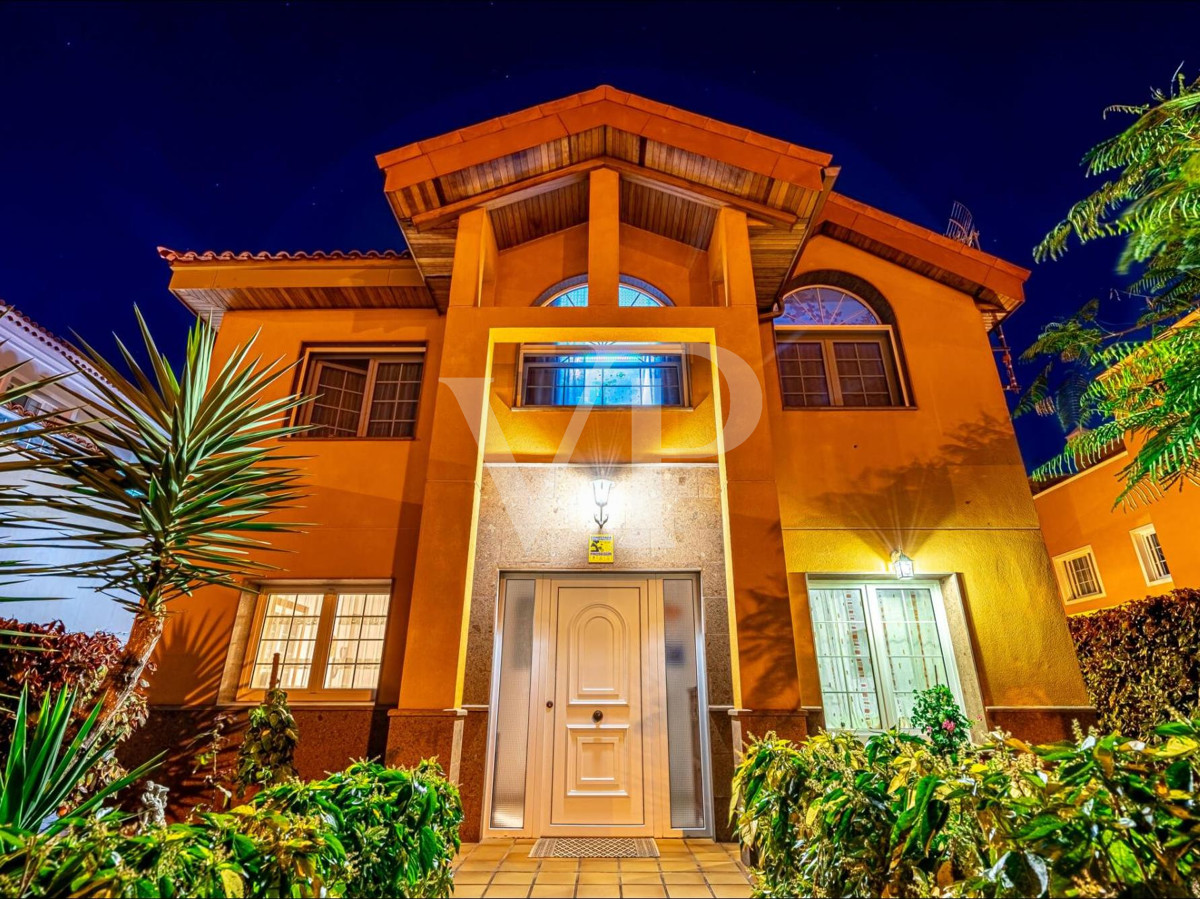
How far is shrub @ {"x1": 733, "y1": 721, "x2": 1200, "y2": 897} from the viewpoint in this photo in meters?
1.47

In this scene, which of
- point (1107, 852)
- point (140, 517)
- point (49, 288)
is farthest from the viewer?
point (49, 288)

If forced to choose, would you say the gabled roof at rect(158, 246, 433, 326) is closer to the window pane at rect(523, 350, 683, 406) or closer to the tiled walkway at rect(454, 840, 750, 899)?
the window pane at rect(523, 350, 683, 406)

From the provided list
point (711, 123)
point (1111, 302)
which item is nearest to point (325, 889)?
point (711, 123)

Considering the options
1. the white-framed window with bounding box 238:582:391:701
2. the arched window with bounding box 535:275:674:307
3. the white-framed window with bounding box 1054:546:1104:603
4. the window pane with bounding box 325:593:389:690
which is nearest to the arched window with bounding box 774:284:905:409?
the arched window with bounding box 535:275:674:307

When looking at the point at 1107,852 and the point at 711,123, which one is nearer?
the point at 1107,852

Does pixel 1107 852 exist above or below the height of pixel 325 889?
above

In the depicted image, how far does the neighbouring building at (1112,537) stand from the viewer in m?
9.45

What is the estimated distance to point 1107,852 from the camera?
147 cm

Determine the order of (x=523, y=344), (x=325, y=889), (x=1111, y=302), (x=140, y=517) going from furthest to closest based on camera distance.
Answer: (x=523, y=344) < (x=1111, y=302) < (x=140, y=517) < (x=325, y=889)

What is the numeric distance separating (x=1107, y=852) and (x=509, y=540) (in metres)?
5.76

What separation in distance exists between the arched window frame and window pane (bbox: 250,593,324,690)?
6.50m

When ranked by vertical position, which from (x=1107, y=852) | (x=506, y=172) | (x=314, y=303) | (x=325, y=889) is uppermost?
(x=506, y=172)

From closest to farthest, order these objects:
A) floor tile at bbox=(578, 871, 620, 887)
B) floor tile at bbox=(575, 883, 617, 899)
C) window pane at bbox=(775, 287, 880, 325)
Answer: floor tile at bbox=(575, 883, 617, 899) → floor tile at bbox=(578, 871, 620, 887) → window pane at bbox=(775, 287, 880, 325)

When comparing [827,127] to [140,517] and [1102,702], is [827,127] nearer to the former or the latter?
[1102,702]
